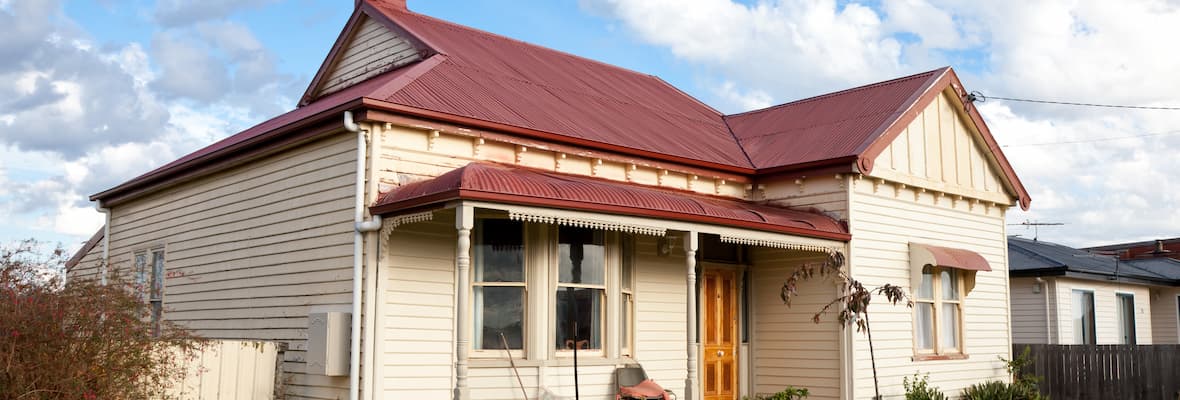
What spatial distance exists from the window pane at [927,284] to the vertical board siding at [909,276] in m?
0.50

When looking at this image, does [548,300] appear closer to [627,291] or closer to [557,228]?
[557,228]

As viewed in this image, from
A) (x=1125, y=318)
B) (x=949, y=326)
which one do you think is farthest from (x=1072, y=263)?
(x=949, y=326)

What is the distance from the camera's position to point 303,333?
13.0 m

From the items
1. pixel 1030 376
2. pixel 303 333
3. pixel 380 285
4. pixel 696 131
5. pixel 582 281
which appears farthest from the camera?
pixel 1030 376

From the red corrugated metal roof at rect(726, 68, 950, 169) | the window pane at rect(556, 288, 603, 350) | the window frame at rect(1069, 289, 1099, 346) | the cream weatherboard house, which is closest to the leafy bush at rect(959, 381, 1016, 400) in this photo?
the cream weatherboard house

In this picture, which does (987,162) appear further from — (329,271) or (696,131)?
(329,271)

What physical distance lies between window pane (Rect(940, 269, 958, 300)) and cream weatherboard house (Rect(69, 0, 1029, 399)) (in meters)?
0.04

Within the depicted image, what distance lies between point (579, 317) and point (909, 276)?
6.42 metres

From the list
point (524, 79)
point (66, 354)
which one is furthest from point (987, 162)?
point (66, 354)

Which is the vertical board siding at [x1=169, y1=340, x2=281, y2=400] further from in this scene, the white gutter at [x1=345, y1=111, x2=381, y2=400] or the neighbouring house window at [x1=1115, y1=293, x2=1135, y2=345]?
the neighbouring house window at [x1=1115, y1=293, x2=1135, y2=345]

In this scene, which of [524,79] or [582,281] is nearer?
[582,281]

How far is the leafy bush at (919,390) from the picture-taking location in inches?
658

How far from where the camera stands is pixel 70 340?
34.5 ft

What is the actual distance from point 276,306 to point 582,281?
3.93 meters
